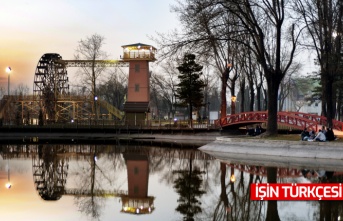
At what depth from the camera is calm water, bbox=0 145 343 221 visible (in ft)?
50.1

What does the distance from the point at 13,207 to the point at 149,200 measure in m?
5.36

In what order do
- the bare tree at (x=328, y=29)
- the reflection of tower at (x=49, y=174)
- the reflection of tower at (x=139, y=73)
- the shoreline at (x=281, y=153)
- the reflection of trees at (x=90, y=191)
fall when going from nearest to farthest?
1. the reflection of trees at (x=90, y=191)
2. the reflection of tower at (x=49, y=174)
3. the shoreline at (x=281, y=153)
4. the bare tree at (x=328, y=29)
5. the reflection of tower at (x=139, y=73)

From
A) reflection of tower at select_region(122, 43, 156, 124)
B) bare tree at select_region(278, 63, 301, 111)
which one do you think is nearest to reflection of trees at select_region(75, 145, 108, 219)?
reflection of tower at select_region(122, 43, 156, 124)

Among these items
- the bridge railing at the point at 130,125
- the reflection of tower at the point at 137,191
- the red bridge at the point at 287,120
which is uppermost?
the red bridge at the point at 287,120

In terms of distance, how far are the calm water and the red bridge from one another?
59.6 feet

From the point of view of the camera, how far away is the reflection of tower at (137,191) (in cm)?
1650

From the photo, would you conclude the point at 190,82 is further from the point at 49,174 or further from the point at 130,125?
the point at 49,174

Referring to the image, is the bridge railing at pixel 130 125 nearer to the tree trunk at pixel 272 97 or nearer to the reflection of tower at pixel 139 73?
the reflection of tower at pixel 139 73

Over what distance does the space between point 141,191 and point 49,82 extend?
63244 mm

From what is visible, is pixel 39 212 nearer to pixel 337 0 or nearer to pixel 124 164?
pixel 124 164

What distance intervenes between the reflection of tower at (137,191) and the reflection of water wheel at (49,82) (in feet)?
154

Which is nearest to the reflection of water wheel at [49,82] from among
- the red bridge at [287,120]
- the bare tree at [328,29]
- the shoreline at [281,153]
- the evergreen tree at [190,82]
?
the evergreen tree at [190,82]

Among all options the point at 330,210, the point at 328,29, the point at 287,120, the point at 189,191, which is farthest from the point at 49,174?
the point at 287,120

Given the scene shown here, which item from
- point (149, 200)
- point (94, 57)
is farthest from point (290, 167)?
point (94, 57)
